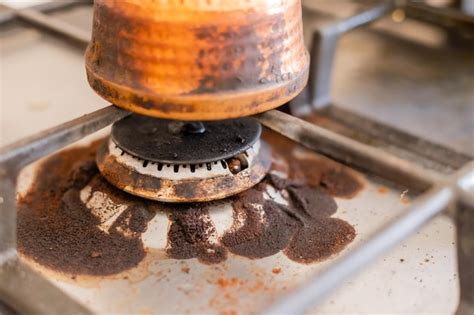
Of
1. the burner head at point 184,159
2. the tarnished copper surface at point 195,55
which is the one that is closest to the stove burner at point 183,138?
the burner head at point 184,159

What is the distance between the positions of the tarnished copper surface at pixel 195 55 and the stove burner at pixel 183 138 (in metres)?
0.11

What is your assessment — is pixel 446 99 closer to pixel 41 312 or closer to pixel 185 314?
pixel 185 314

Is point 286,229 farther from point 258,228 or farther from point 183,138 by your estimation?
point 183,138

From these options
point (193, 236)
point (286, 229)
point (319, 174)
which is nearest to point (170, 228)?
point (193, 236)

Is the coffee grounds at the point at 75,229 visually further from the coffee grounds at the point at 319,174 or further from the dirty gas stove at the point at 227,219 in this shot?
the coffee grounds at the point at 319,174

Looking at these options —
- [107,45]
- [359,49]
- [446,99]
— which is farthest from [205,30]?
[359,49]

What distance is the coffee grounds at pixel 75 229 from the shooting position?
2.31 feet

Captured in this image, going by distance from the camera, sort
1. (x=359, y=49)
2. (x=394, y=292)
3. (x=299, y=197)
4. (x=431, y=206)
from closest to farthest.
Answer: (x=431, y=206), (x=394, y=292), (x=299, y=197), (x=359, y=49)

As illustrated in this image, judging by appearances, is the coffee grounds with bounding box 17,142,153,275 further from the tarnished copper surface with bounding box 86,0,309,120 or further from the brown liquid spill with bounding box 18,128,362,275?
the tarnished copper surface with bounding box 86,0,309,120

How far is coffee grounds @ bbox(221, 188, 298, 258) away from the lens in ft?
2.37

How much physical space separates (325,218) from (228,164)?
0.42 ft

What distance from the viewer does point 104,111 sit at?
0.71 meters

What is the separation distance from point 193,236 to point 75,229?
13 cm

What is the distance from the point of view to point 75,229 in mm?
743
